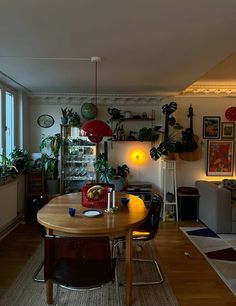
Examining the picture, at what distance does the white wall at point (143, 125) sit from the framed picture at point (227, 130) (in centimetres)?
13

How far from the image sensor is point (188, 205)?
5152 millimetres

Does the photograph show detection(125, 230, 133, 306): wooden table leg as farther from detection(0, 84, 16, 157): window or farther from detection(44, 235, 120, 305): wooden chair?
detection(0, 84, 16, 157): window

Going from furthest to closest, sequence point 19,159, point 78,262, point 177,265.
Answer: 1. point 19,159
2. point 177,265
3. point 78,262

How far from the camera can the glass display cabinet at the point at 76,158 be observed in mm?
5285

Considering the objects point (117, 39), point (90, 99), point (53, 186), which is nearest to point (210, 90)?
point (90, 99)

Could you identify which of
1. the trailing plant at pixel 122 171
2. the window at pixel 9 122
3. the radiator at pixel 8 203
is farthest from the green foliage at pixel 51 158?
the trailing plant at pixel 122 171

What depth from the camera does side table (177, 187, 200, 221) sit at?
16.8ft

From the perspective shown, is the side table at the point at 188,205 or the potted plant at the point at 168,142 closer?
the potted plant at the point at 168,142

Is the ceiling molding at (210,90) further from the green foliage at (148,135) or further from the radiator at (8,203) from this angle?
the radiator at (8,203)

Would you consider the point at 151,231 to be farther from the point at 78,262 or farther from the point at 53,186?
the point at 53,186

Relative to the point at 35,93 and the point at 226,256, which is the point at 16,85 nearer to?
the point at 35,93

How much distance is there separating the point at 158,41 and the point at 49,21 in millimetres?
1026

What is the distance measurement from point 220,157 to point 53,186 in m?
3.37

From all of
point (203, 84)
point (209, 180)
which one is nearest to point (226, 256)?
point (209, 180)
